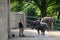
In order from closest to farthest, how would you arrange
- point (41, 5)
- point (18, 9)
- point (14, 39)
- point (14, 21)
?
point (14, 39), point (14, 21), point (41, 5), point (18, 9)

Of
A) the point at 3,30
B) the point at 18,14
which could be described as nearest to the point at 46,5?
the point at 18,14

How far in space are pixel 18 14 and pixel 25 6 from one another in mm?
13584

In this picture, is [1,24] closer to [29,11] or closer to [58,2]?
[58,2]

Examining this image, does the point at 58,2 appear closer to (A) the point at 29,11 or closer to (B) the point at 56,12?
(B) the point at 56,12

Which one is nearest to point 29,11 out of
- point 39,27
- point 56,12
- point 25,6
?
point 25,6

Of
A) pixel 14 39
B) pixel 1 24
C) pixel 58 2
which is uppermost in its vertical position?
pixel 58 2

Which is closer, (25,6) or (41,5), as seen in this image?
(41,5)

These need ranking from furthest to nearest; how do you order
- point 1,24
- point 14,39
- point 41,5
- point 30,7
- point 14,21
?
1. point 30,7
2. point 41,5
3. point 14,21
4. point 14,39
5. point 1,24

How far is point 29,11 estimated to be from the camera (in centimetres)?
4584

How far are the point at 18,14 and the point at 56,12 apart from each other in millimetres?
10554

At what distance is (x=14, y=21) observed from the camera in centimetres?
3192

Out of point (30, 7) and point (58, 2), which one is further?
point (30, 7)

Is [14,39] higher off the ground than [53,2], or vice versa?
[53,2]

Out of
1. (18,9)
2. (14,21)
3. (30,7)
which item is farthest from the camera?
(18,9)
